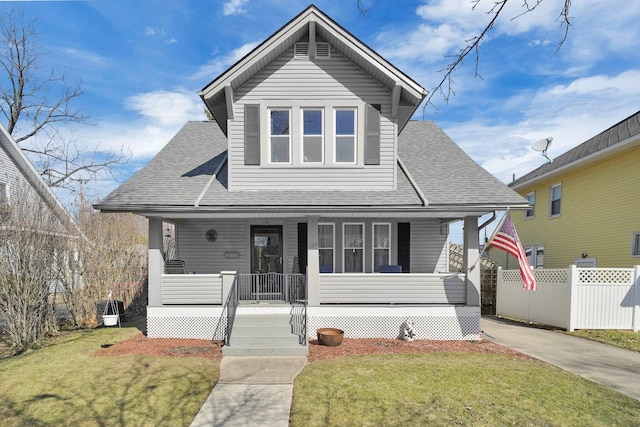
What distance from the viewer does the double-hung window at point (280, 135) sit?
9562mm

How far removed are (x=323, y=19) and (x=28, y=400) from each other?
1015 cm

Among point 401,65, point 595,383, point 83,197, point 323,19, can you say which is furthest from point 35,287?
point 595,383

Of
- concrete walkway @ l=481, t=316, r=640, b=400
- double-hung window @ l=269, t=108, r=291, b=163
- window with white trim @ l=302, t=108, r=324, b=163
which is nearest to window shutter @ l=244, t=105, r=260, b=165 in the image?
double-hung window @ l=269, t=108, r=291, b=163

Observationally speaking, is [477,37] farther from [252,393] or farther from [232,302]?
[232,302]

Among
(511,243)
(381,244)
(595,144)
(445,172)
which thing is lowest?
(381,244)

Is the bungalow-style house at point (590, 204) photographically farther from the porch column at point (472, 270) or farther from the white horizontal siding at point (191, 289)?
the white horizontal siding at point (191, 289)

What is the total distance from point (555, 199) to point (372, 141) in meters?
12.6

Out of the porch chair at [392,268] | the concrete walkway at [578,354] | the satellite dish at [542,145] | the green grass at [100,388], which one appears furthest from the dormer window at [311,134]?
the satellite dish at [542,145]

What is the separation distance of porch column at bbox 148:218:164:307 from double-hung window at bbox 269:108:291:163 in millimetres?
3706

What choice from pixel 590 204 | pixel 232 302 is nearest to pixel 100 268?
pixel 232 302

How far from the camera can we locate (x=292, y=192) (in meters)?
9.34

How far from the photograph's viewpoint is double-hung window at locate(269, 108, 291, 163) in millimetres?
9562

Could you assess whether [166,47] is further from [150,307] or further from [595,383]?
[595,383]

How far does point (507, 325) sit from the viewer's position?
1139cm
